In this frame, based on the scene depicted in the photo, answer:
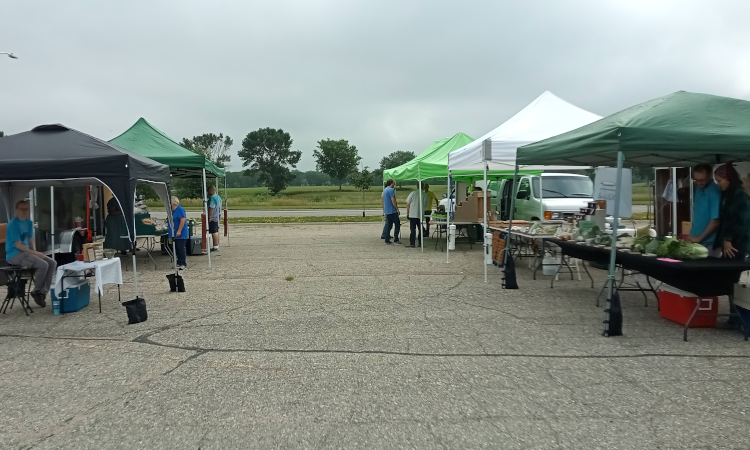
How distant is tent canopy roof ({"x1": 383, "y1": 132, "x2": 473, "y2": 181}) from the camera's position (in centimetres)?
1458

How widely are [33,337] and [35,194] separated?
634cm

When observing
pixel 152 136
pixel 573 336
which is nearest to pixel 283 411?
pixel 573 336

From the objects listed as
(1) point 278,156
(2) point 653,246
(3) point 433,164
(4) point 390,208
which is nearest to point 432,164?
(3) point 433,164

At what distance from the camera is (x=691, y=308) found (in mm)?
6355

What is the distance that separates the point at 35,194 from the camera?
1169 centimetres

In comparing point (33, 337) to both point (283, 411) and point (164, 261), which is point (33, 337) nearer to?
point (283, 411)

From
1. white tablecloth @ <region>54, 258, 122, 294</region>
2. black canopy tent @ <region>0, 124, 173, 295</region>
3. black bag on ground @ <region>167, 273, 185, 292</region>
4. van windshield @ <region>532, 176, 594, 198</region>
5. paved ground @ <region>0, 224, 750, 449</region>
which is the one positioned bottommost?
paved ground @ <region>0, 224, 750, 449</region>

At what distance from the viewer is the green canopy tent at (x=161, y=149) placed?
505 inches

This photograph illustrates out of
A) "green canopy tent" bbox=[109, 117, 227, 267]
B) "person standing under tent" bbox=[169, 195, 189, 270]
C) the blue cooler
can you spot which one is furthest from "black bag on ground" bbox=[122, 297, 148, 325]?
"green canopy tent" bbox=[109, 117, 227, 267]

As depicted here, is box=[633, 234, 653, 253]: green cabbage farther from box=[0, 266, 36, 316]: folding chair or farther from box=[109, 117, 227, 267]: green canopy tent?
box=[109, 117, 227, 267]: green canopy tent

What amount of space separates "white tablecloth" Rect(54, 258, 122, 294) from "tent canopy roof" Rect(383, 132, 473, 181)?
8550 millimetres

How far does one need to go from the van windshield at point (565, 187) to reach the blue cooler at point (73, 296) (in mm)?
11081

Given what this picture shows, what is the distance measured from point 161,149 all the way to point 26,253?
20.1 feet

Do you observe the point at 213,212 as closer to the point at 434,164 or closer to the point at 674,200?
the point at 434,164
